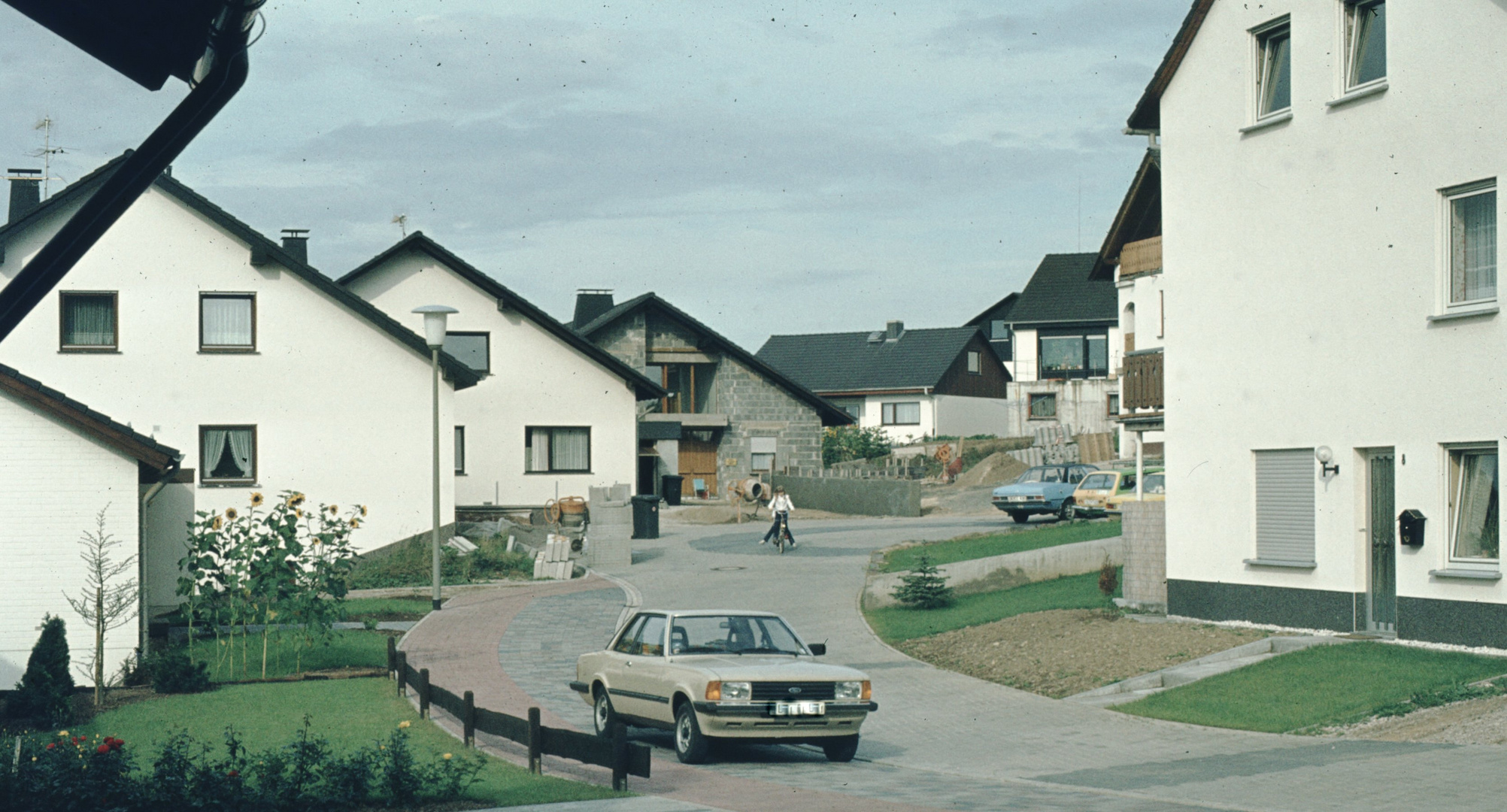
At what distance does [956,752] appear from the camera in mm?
14555

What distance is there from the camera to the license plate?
13327mm

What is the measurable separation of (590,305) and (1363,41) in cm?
4411

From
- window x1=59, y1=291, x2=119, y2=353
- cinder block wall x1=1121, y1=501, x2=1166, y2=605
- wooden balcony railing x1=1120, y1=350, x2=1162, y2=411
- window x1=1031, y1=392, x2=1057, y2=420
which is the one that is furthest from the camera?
window x1=1031, y1=392, x2=1057, y2=420

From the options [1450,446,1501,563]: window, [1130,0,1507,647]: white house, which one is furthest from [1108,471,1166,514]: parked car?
[1450,446,1501,563]: window

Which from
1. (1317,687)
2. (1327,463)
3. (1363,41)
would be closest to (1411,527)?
(1327,463)

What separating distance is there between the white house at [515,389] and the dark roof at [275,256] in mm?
7917

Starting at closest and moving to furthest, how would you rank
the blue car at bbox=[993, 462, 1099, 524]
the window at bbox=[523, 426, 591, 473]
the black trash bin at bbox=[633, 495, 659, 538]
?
the black trash bin at bbox=[633, 495, 659, 538], the blue car at bbox=[993, 462, 1099, 524], the window at bbox=[523, 426, 591, 473]

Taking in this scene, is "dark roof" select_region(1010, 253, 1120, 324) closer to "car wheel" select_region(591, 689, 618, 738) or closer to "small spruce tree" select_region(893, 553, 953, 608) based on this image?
"small spruce tree" select_region(893, 553, 953, 608)

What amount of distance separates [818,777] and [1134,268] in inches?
629

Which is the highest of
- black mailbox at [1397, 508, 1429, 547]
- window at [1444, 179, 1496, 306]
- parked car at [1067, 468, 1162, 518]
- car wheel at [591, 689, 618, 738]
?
window at [1444, 179, 1496, 306]

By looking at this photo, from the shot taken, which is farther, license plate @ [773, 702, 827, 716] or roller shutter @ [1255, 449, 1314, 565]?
roller shutter @ [1255, 449, 1314, 565]

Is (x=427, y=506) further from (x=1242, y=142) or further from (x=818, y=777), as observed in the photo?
(x=818, y=777)

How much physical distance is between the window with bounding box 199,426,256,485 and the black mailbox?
2375 cm

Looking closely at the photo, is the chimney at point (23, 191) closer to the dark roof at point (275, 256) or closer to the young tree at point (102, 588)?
the dark roof at point (275, 256)
